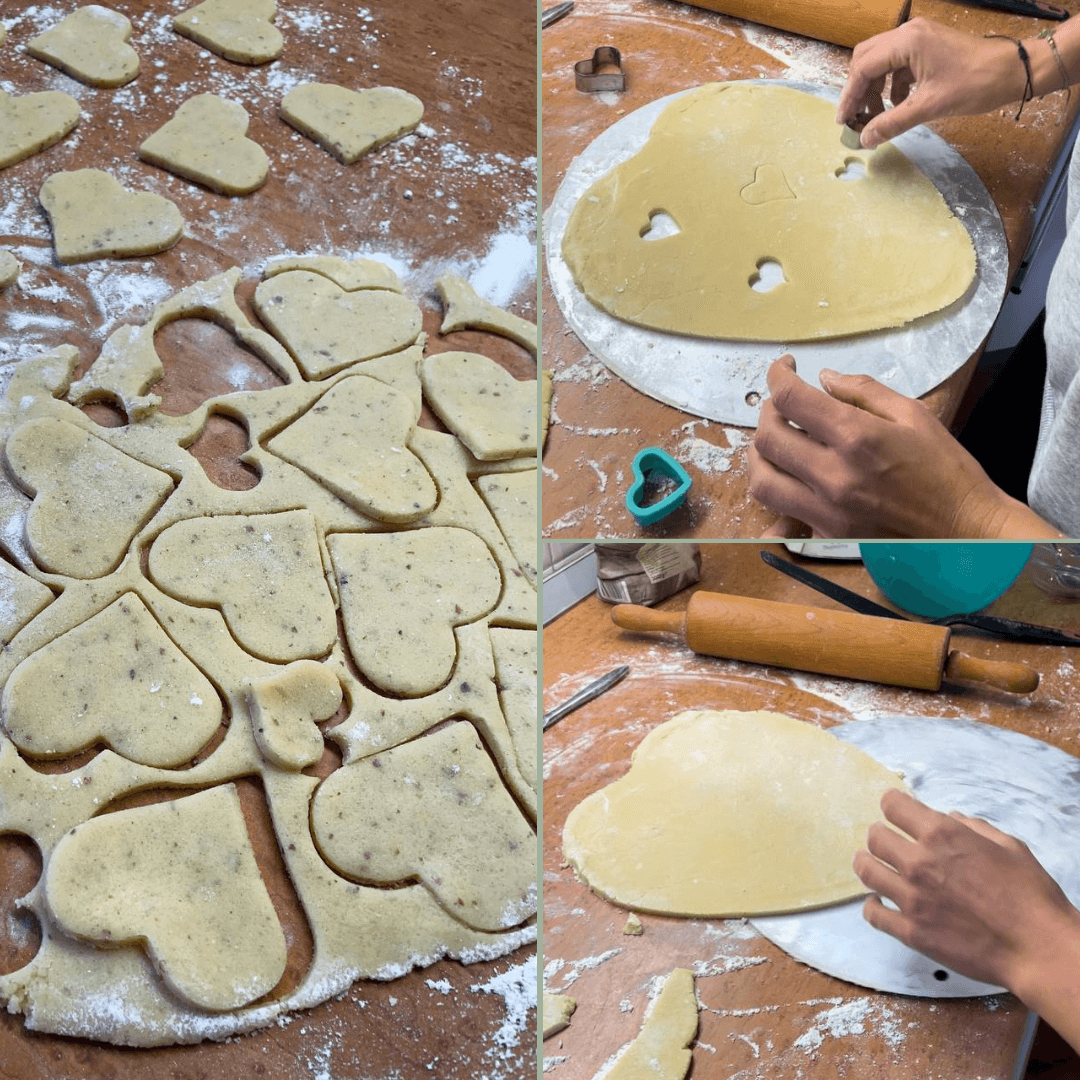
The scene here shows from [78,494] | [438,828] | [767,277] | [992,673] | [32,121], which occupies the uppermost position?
[767,277]

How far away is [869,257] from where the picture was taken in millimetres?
1183

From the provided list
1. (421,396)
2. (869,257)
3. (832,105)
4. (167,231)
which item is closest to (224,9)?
(167,231)

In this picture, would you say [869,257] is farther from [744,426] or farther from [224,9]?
[224,9]

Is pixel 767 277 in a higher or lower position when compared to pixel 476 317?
higher

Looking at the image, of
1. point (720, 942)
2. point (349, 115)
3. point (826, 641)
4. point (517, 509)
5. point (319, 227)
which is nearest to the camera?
point (720, 942)

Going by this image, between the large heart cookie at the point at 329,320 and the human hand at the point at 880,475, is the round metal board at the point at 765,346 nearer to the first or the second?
the human hand at the point at 880,475

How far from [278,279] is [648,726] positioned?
0.97 meters

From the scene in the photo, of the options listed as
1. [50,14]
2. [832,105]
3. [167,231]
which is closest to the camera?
[832,105]

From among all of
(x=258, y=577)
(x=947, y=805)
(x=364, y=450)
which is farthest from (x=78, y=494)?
(x=947, y=805)

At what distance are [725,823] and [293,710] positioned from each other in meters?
0.52

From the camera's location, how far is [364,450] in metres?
1.49

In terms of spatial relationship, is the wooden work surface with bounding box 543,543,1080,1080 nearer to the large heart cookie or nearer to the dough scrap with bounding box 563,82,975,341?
the dough scrap with bounding box 563,82,975,341

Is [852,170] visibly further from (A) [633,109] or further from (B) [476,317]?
(B) [476,317]

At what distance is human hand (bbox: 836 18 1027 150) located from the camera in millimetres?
1126
